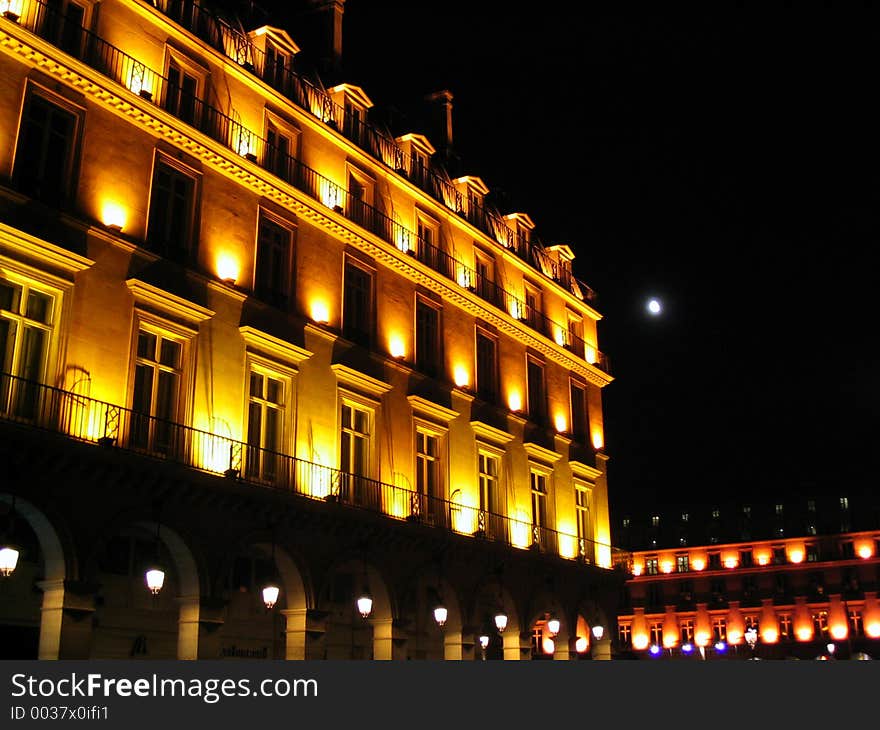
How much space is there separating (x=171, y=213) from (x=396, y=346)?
9458 mm

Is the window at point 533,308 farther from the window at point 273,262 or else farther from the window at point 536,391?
the window at point 273,262

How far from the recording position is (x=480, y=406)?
119ft

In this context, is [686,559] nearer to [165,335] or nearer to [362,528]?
[362,528]

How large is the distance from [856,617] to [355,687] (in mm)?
87083

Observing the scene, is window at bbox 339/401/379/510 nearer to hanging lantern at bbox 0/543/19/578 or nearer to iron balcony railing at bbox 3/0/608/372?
iron balcony railing at bbox 3/0/608/372

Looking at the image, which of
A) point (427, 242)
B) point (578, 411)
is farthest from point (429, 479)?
point (578, 411)

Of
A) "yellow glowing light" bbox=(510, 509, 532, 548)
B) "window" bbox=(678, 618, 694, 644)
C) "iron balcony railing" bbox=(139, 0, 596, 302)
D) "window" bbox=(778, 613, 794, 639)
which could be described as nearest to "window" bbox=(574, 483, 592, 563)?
"yellow glowing light" bbox=(510, 509, 532, 548)

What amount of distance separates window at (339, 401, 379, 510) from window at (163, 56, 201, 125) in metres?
9.16

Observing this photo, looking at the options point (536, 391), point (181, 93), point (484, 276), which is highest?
point (484, 276)

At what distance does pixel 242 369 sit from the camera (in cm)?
2628

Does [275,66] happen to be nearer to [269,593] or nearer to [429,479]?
[429,479]

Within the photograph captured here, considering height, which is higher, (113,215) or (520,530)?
(113,215)

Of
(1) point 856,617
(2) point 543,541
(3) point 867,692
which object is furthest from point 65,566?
(1) point 856,617

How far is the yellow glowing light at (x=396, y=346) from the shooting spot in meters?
32.5
